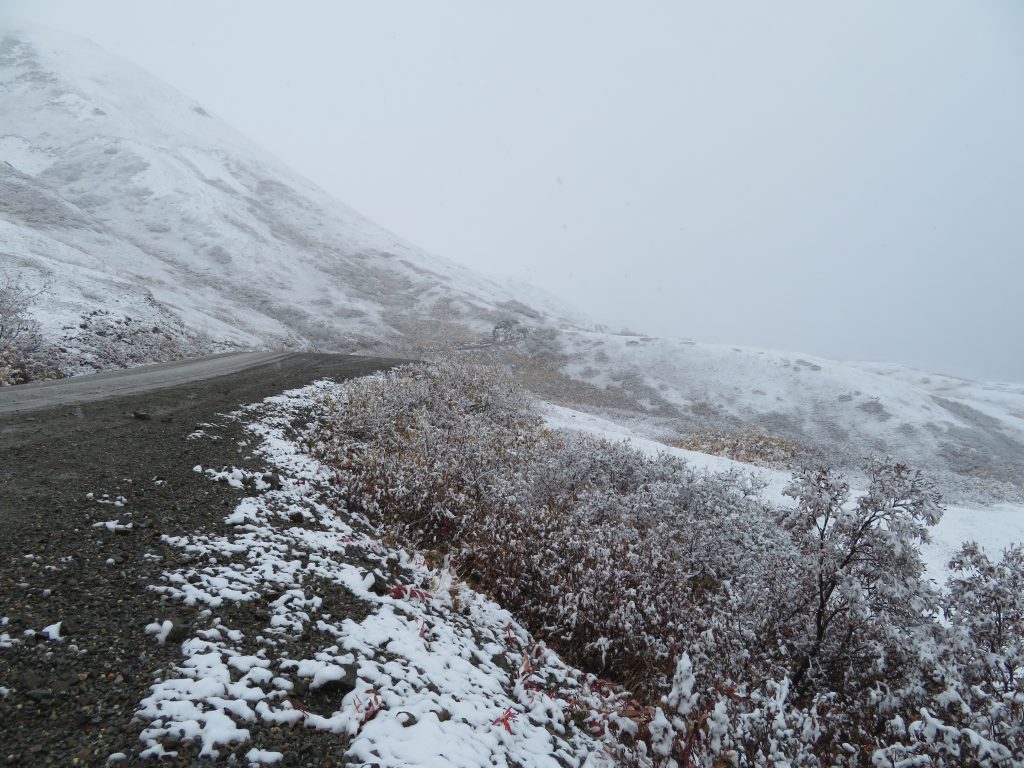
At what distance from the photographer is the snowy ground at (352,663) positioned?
3570mm

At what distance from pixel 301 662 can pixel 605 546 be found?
547 cm

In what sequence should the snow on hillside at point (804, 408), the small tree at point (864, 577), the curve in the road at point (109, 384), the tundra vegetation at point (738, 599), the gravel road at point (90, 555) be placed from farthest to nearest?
the snow on hillside at point (804, 408) < the curve in the road at point (109, 384) < the small tree at point (864, 577) < the tundra vegetation at point (738, 599) < the gravel road at point (90, 555)

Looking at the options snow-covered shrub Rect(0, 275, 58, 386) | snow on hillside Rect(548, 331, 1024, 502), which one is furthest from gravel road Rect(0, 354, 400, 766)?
snow on hillside Rect(548, 331, 1024, 502)

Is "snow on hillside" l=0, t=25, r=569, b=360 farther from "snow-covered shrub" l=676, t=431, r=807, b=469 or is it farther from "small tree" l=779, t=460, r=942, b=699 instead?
"snow-covered shrub" l=676, t=431, r=807, b=469

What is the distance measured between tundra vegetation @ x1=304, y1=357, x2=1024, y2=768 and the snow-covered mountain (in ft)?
53.6

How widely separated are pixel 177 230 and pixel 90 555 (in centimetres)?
6218

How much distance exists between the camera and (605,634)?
6820mm

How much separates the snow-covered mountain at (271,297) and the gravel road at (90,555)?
1163 centimetres

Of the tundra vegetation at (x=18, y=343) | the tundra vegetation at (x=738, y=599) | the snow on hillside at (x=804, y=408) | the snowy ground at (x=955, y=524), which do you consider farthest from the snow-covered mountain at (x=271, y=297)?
the tundra vegetation at (x=738, y=599)

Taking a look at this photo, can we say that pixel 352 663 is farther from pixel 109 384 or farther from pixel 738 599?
pixel 109 384

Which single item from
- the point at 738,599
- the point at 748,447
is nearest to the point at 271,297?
the point at 748,447

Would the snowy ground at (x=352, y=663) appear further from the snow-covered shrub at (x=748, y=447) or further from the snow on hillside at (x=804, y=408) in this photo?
the snow on hillside at (x=804, y=408)

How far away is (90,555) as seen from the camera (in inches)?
186

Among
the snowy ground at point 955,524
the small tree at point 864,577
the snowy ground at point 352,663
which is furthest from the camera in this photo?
the snowy ground at point 955,524
